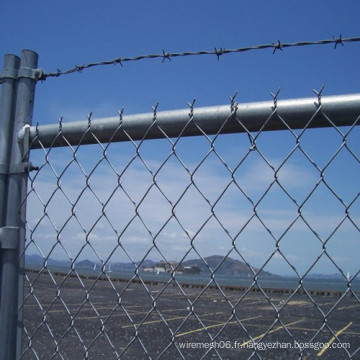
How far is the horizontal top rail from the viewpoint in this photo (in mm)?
1464

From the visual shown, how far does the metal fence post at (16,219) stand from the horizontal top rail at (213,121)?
171 mm

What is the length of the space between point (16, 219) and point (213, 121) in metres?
1.17

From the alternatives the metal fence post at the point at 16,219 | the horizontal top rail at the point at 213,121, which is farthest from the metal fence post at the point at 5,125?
the horizontal top rail at the point at 213,121

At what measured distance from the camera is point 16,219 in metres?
2.12

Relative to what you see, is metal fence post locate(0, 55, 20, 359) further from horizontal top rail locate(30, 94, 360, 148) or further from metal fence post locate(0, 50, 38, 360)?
horizontal top rail locate(30, 94, 360, 148)

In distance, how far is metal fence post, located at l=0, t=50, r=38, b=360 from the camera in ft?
6.66

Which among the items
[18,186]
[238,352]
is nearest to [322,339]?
[238,352]

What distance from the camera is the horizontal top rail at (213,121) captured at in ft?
4.80

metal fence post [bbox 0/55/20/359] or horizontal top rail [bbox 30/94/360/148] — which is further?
metal fence post [bbox 0/55/20/359]

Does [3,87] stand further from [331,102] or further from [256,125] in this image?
[331,102]

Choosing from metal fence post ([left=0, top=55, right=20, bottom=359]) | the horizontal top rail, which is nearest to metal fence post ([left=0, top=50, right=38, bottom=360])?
metal fence post ([left=0, top=55, right=20, bottom=359])

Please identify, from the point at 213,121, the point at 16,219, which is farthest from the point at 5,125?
the point at 213,121

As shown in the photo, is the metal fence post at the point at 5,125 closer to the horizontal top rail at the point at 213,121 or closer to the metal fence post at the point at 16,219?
the metal fence post at the point at 16,219

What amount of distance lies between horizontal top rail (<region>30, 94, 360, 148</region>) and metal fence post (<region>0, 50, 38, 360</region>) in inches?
6.7
